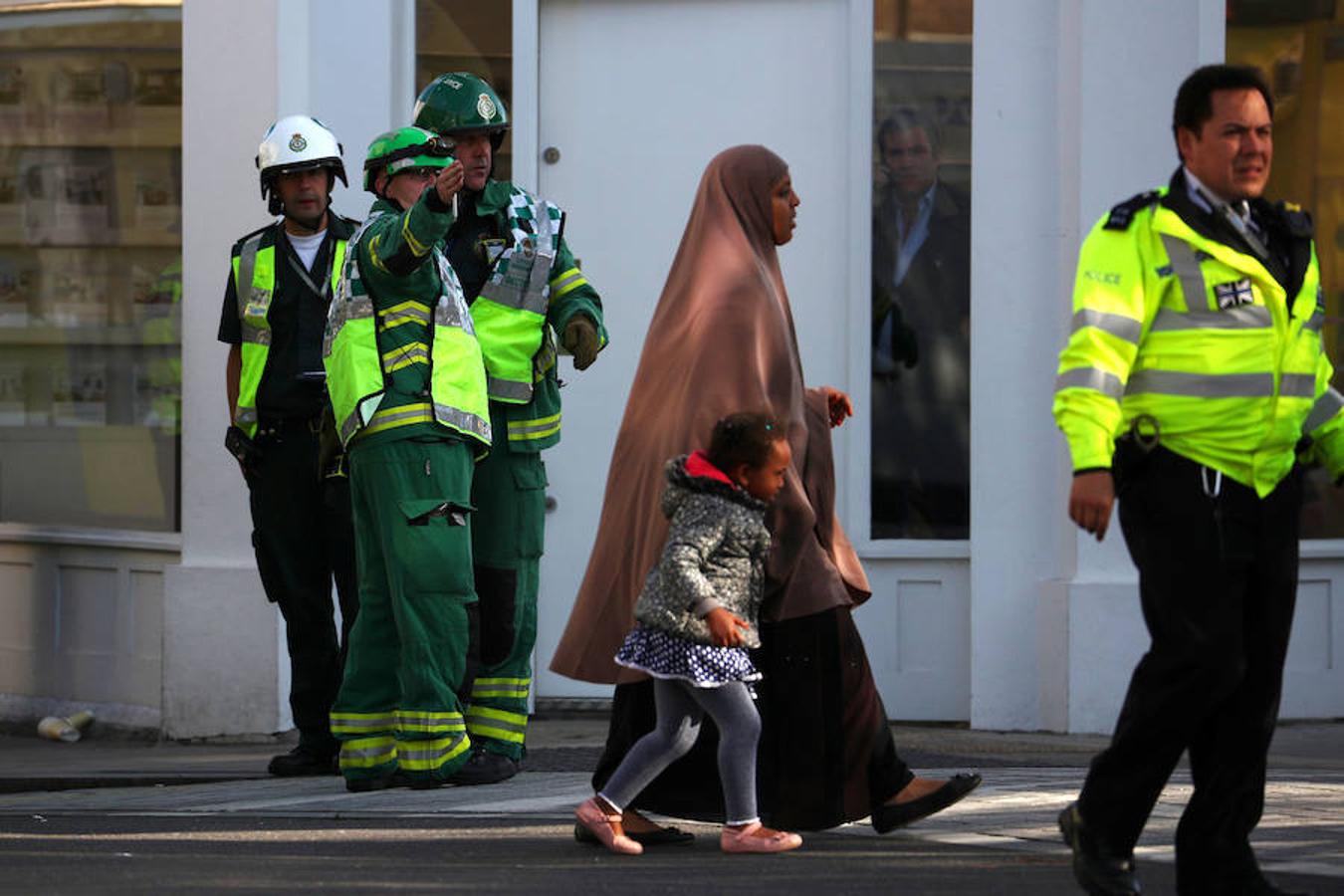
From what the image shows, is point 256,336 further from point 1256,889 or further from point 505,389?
point 1256,889

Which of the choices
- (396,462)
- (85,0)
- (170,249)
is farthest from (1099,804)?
(85,0)

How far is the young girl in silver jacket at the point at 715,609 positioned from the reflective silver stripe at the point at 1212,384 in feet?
4.01

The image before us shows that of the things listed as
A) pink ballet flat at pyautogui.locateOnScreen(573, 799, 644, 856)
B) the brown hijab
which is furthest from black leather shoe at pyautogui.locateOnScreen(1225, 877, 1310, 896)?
pink ballet flat at pyautogui.locateOnScreen(573, 799, 644, 856)

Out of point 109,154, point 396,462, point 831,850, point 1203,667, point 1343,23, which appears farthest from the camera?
point 109,154

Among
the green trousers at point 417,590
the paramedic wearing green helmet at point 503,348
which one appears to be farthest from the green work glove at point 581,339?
the green trousers at point 417,590

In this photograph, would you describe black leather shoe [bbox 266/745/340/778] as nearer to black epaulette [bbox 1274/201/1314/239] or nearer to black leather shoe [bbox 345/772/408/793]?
black leather shoe [bbox 345/772/408/793]

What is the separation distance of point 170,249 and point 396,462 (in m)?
3.18

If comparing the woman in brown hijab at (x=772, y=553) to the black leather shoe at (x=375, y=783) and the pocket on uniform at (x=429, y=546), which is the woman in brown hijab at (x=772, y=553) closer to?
the pocket on uniform at (x=429, y=546)

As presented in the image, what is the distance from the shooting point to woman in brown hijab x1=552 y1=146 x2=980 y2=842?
6555mm

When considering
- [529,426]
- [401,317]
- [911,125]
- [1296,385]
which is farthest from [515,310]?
[1296,385]

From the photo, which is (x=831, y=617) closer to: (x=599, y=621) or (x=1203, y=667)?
(x=599, y=621)

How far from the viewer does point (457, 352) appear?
7637 mm

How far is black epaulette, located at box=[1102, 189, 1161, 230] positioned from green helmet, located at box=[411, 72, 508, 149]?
3.03 metres

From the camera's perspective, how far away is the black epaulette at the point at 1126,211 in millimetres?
5383
